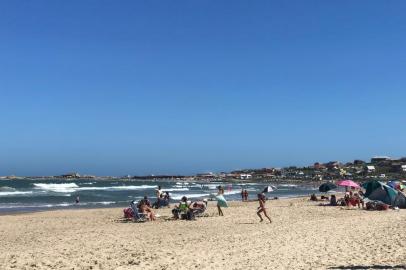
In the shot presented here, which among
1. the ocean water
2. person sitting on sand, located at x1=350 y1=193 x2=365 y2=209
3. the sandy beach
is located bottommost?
the ocean water

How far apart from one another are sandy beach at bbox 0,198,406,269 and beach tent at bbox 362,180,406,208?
209 inches

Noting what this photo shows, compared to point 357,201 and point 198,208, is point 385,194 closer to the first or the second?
point 357,201

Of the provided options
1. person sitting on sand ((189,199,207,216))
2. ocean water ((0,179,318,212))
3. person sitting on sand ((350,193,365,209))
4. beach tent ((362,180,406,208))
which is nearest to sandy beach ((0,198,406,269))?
person sitting on sand ((189,199,207,216))

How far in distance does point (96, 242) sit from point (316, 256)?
655 centimetres

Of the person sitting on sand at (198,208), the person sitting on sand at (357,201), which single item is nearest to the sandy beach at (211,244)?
the person sitting on sand at (198,208)

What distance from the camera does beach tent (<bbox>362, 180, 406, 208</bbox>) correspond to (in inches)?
990

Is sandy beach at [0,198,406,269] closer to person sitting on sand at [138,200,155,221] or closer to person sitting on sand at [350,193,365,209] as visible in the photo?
person sitting on sand at [138,200,155,221]

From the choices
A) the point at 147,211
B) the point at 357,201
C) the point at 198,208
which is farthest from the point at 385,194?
the point at 147,211

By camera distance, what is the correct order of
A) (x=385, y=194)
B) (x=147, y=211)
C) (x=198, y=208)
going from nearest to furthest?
(x=147, y=211) → (x=198, y=208) → (x=385, y=194)

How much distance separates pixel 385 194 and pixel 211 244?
15.4 metres

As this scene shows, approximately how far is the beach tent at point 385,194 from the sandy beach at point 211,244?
5.32 m

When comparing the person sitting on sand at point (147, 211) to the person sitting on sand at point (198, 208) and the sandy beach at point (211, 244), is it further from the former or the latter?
the person sitting on sand at point (198, 208)

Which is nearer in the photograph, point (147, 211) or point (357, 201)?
point (147, 211)

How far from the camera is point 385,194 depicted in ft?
84.6
